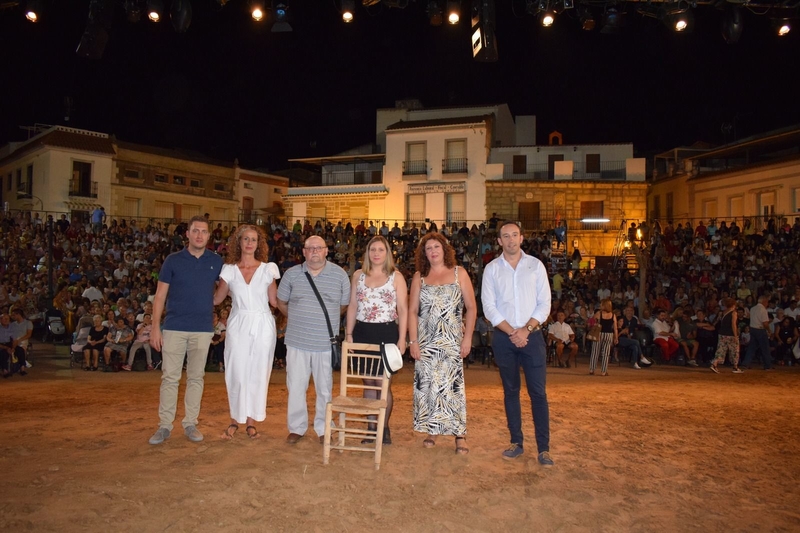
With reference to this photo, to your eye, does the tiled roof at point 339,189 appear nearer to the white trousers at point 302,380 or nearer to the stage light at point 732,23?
the stage light at point 732,23

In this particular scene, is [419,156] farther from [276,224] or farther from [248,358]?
[248,358]

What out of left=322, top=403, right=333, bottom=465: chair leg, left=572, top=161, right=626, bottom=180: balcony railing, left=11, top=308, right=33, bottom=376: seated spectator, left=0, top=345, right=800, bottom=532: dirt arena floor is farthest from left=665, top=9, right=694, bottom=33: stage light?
left=572, top=161, right=626, bottom=180: balcony railing

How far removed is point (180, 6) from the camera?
9.74 meters

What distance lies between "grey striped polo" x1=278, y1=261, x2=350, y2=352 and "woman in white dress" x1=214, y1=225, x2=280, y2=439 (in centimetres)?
21

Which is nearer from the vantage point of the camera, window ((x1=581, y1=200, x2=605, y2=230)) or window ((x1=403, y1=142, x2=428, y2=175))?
window ((x1=581, y1=200, x2=605, y2=230))

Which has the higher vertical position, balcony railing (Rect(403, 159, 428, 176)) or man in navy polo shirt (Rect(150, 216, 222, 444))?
balcony railing (Rect(403, 159, 428, 176))

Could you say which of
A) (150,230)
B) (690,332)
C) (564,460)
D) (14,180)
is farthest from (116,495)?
Answer: (14,180)

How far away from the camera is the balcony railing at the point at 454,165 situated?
101 ft

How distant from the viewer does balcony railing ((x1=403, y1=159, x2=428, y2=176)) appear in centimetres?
3158

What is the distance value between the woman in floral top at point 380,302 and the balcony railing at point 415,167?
88.3 ft

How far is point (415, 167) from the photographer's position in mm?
31906

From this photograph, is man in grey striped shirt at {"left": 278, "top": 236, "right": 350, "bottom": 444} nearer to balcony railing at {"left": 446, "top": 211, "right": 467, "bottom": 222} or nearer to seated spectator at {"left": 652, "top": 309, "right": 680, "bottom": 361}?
seated spectator at {"left": 652, "top": 309, "right": 680, "bottom": 361}

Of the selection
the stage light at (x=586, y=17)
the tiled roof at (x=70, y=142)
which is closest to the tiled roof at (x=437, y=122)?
the tiled roof at (x=70, y=142)

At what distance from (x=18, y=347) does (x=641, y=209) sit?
90.3 ft
